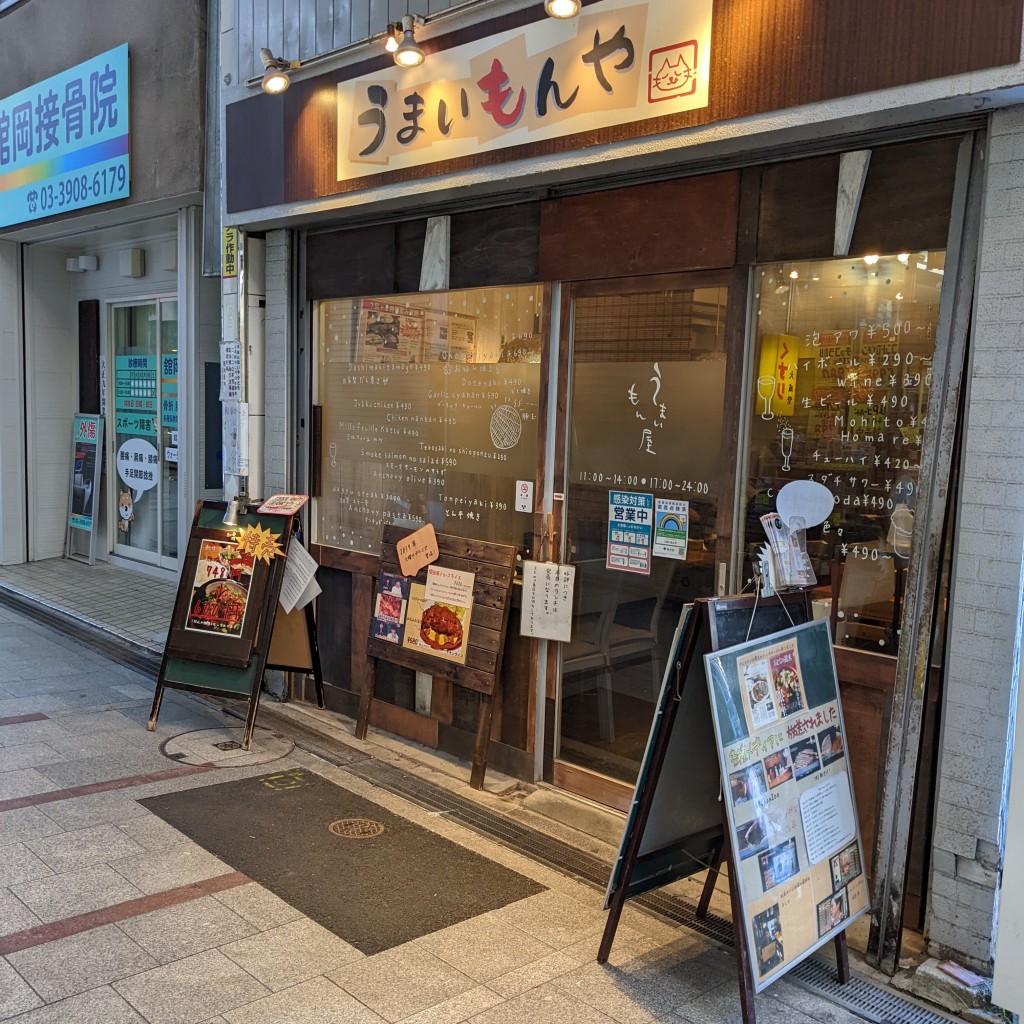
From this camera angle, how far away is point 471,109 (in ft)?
17.3

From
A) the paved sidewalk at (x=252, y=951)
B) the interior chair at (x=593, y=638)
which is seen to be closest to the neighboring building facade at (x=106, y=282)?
the interior chair at (x=593, y=638)

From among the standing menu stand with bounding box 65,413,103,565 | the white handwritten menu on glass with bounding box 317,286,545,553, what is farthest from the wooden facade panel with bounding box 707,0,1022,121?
the standing menu stand with bounding box 65,413,103,565

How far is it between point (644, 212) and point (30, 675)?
569 centimetres

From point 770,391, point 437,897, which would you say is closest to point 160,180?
point 770,391

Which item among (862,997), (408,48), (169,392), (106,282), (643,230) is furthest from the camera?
(106,282)

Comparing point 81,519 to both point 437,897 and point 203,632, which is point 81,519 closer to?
point 203,632

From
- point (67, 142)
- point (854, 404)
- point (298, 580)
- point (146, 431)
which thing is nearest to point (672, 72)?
point (854, 404)

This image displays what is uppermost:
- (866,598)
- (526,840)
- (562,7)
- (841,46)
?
(562,7)

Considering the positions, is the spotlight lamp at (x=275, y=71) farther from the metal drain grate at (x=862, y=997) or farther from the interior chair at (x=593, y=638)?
the metal drain grate at (x=862, y=997)

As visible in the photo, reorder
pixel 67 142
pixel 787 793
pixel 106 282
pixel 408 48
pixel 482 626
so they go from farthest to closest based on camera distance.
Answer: pixel 106 282 < pixel 67 142 < pixel 482 626 < pixel 408 48 < pixel 787 793

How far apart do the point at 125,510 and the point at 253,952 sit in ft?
27.1

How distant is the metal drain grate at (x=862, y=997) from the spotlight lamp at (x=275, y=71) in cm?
565

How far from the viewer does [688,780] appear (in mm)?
3809

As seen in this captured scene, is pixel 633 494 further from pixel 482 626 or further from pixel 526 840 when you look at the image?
pixel 526 840
